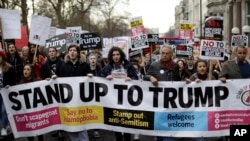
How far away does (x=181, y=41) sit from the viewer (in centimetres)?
1727

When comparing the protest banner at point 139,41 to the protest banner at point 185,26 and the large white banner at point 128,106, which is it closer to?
the protest banner at point 185,26

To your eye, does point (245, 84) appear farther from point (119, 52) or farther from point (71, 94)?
point (71, 94)

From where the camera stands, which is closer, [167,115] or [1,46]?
[167,115]

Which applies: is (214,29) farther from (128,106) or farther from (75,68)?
(75,68)

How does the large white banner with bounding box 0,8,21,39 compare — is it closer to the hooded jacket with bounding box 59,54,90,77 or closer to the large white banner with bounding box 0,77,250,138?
the large white banner with bounding box 0,77,250,138

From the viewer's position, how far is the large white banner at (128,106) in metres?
7.69

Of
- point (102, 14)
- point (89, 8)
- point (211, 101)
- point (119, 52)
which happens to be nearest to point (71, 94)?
point (119, 52)

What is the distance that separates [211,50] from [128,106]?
2.12 m

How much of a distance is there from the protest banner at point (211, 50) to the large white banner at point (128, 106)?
1376mm

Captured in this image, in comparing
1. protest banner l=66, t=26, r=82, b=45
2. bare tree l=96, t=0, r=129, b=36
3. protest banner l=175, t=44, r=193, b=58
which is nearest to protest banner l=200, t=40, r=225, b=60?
protest banner l=175, t=44, r=193, b=58

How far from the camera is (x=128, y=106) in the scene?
309 inches

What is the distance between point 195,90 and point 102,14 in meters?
56.7

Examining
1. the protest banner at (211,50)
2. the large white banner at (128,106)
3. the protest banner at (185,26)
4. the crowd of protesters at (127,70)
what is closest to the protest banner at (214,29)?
the protest banner at (211,50)

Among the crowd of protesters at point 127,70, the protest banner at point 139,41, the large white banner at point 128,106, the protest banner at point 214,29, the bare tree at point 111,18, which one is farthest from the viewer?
the bare tree at point 111,18
